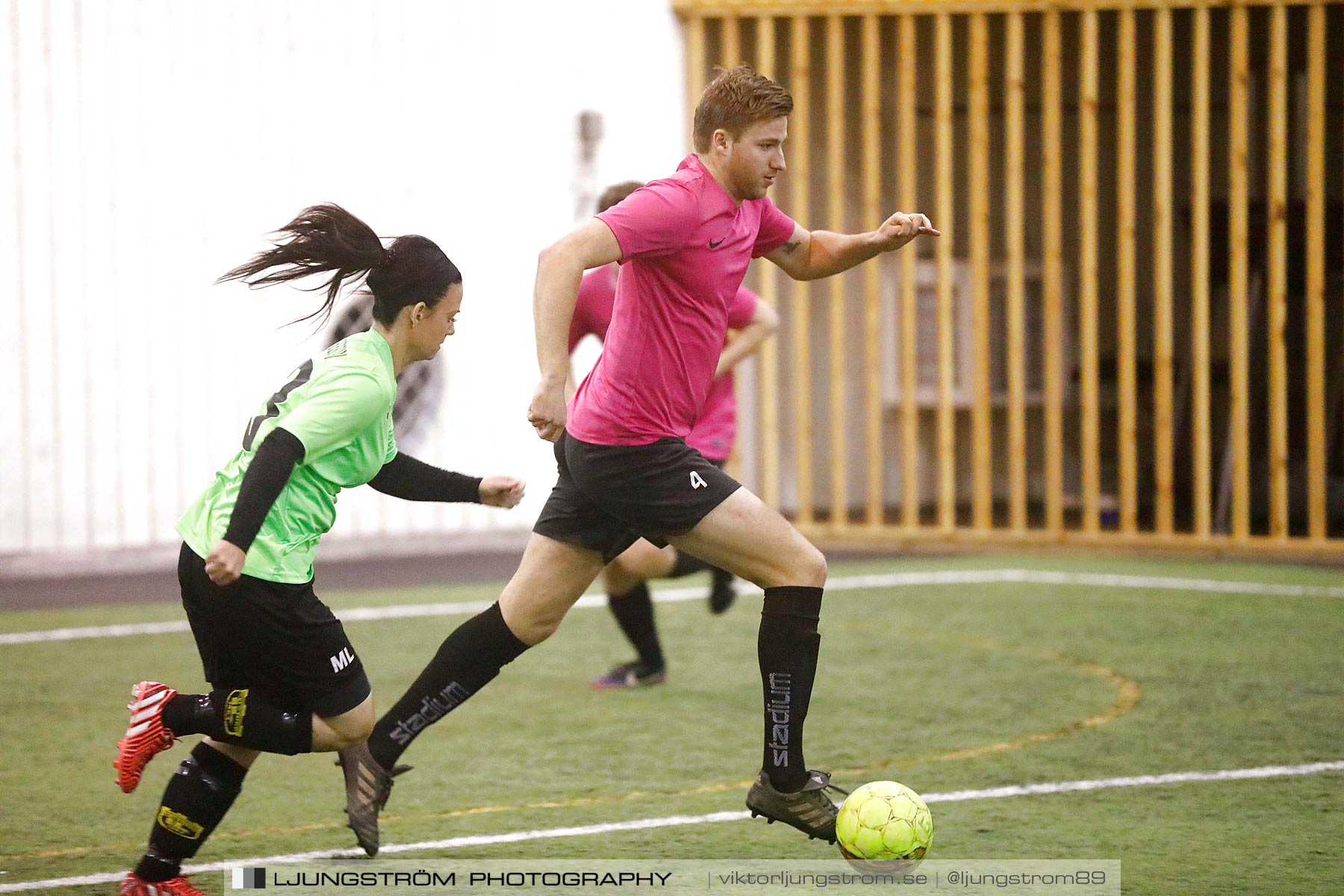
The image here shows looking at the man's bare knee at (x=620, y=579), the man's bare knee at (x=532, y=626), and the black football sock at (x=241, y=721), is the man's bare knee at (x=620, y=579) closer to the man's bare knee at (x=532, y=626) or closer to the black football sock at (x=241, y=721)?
the man's bare knee at (x=532, y=626)

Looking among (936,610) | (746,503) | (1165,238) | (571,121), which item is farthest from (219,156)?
(746,503)

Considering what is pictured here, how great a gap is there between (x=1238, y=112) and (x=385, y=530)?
6513mm

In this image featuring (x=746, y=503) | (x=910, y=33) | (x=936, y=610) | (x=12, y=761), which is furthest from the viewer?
(x=910, y=33)

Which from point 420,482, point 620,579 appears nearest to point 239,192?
point 620,579

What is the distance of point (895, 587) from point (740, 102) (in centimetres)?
577

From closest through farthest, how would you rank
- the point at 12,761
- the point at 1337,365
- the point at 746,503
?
the point at 746,503 < the point at 12,761 < the point at 1337,365

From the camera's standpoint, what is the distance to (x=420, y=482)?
407 centimetres

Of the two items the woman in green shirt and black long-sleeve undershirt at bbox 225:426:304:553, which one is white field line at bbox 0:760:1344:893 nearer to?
the woman in green shirt

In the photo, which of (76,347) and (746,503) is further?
(76,347)

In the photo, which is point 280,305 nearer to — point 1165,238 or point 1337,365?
point 1165,238

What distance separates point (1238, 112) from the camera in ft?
34.8

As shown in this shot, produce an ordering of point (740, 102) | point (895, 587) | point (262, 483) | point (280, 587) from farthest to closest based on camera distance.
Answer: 1. point (895, 587)
2. point (740, 102)
3. point (280, 587)
4. point (262, 483)

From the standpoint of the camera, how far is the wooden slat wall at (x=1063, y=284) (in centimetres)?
1073

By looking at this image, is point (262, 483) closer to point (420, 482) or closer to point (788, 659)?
point (420, 482)
